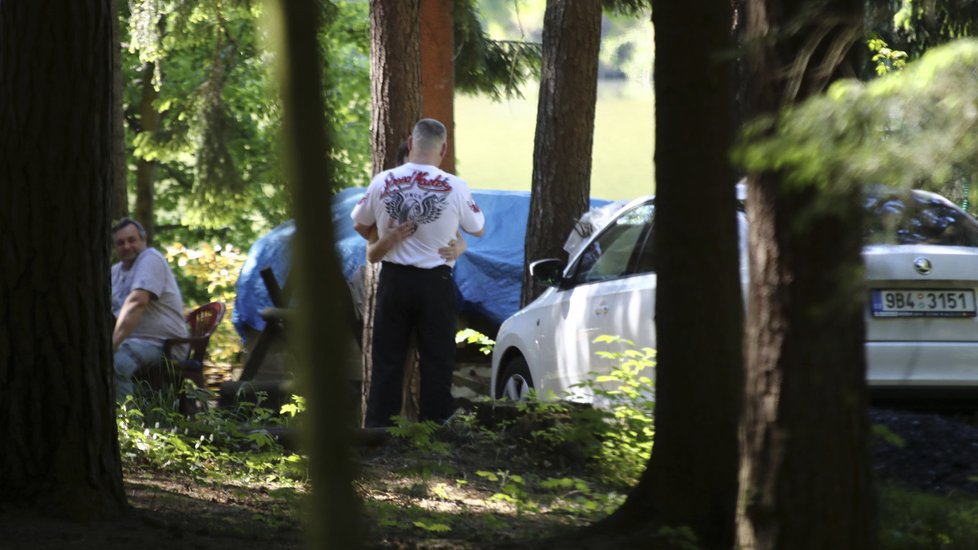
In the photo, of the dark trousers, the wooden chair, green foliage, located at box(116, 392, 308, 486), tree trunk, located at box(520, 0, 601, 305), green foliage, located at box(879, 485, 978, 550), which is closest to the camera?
green foliage, located at box(879, 485, 978, 550)

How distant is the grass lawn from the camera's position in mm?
66206

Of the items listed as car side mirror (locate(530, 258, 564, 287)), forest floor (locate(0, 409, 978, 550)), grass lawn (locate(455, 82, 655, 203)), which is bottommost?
forest floor (locate(0, 409, 978, 550))

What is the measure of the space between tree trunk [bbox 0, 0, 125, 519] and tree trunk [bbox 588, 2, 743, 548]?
208cm

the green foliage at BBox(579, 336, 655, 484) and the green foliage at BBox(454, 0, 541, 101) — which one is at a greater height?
the green foliage at BBox(454, 0, 541, 101)

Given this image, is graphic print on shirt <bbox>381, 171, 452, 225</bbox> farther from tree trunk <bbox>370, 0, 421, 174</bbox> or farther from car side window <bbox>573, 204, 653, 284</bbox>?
tree trunk <bbox>370, 0, 421, 174</bbox>

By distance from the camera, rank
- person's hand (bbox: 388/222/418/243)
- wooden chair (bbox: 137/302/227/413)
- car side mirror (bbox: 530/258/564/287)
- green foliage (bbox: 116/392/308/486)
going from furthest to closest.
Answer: wooden chair (bbox: 137/302/227/413) < car side mirror (bbox: 530/258/564/287) < person's hand (bbox: 388/222/418/243) < green foliage (bbox: 116/392/308/486)

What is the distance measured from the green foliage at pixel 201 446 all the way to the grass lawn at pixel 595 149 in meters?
52.7

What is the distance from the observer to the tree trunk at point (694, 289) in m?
4.83

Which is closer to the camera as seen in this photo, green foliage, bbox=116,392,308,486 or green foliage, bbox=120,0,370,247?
green foliage, bbox=120,0,370,247

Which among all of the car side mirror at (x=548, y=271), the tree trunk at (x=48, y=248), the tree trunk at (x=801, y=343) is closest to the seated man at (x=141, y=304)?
the car side mirror at (x=548, y=271)

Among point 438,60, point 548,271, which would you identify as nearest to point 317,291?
point 548,271

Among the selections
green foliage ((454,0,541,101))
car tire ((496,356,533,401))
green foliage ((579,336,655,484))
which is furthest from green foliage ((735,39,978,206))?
green foliage ((454,0,541,101))

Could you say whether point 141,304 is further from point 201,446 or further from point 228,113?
point 228,113

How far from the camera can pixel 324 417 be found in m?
1.56
